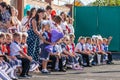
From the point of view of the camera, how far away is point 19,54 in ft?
40.4

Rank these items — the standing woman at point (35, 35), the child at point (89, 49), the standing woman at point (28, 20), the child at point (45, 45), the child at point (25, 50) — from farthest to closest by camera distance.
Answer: the child at point (89, 49) < the child at point (45, 45) < the standing woman at point (28, 20) < the standing woman at point (35, 35) < the child at point (25, 50)

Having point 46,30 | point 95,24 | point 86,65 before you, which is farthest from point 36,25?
point 95,24

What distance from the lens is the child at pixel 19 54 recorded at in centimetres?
1218

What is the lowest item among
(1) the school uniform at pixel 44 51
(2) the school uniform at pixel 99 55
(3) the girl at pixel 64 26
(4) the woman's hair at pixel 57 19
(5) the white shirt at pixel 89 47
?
(2) the school uniform at pixel 99 55

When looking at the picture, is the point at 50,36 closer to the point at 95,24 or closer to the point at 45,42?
the point at 45,42

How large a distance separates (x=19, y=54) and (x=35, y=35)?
1.66 meters

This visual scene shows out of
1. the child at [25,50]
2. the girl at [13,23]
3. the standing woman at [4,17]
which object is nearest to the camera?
the child at [25,50]

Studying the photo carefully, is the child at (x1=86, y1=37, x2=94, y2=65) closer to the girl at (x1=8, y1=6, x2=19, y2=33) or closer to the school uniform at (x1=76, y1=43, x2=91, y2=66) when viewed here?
the school uniform at (x1=76, y1=43, x2=91, y2=66)

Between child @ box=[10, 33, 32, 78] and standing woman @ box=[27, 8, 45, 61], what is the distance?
139cm

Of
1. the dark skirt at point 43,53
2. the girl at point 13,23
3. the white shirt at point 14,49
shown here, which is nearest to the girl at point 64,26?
the dark skirt at point 43,53

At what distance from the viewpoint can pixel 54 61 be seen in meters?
14.4

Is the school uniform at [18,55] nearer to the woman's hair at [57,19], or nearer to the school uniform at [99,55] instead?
the woman's hair at [57,19]

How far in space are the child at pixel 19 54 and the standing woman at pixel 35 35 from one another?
139 centimetres

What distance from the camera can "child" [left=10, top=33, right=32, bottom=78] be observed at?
1218cm
